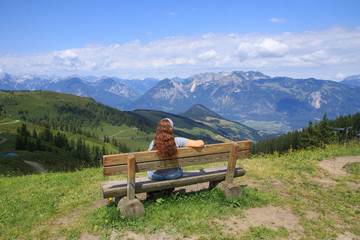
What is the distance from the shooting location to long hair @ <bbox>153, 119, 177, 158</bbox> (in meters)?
7.18

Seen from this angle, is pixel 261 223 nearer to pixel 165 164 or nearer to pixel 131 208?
pixel 165 164

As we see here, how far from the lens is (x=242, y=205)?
820 cm

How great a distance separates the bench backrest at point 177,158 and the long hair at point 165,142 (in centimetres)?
20

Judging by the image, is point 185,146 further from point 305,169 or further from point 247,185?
point 305,169

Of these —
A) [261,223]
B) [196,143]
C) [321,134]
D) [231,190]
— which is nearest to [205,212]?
[231,190]

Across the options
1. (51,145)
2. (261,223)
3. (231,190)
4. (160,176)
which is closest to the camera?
(261,223)

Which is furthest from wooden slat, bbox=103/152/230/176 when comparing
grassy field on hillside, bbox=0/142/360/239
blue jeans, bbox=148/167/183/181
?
grassy field on hillside, bbox=0/142/360/239

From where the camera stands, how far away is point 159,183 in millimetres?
7746

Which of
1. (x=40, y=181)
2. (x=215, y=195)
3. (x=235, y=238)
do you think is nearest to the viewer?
(x=235, y=238)

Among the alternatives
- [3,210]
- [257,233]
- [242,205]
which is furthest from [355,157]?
[3,210]

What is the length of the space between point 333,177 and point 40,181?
15337mm

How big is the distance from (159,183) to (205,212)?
1.84 metres

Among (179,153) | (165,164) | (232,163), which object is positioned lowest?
(232,163)

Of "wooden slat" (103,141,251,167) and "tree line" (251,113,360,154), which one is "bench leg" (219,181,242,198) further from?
"tree line" (251,113,360,154)
